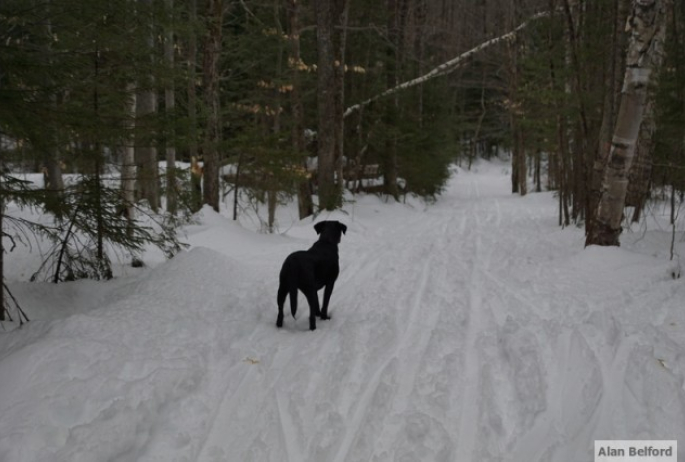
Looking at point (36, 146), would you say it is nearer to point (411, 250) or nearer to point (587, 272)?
point (411, 250)

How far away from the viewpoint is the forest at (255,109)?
4.75 metres

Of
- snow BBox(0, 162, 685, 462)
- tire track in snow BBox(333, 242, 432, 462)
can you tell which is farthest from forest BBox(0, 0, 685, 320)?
tire track in snow BBox(333, 242, 432, 462)

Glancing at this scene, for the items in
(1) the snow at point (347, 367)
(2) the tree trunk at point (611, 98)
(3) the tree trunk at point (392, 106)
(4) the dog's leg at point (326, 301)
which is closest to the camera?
Result: (1) the snow at point (347, 367)

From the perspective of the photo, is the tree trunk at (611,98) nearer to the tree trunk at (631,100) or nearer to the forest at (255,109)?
the forest at (255,109)

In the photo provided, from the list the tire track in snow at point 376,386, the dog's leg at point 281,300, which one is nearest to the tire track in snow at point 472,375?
the tire track in snow at point 376,386

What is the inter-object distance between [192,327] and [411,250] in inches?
230

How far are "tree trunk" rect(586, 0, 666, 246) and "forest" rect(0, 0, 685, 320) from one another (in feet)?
0.07

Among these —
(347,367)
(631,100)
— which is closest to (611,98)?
(631,100)

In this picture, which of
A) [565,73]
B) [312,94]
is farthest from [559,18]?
[312,94]

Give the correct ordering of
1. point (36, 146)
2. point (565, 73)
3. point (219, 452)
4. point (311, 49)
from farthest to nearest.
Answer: point (311, 49) < point (565, 73) < point (36, 146) < point (219, 452)

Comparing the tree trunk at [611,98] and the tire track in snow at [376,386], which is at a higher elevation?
the tree trunk at [611,98]

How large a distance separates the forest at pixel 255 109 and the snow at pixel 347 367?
1.19 meters

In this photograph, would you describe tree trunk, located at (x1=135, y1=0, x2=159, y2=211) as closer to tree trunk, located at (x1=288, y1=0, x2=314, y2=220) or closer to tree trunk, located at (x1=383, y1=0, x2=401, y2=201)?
tree trunk, located at (x1=288, y1=0, x2=314, y2=220)

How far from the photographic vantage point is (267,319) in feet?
17.4
